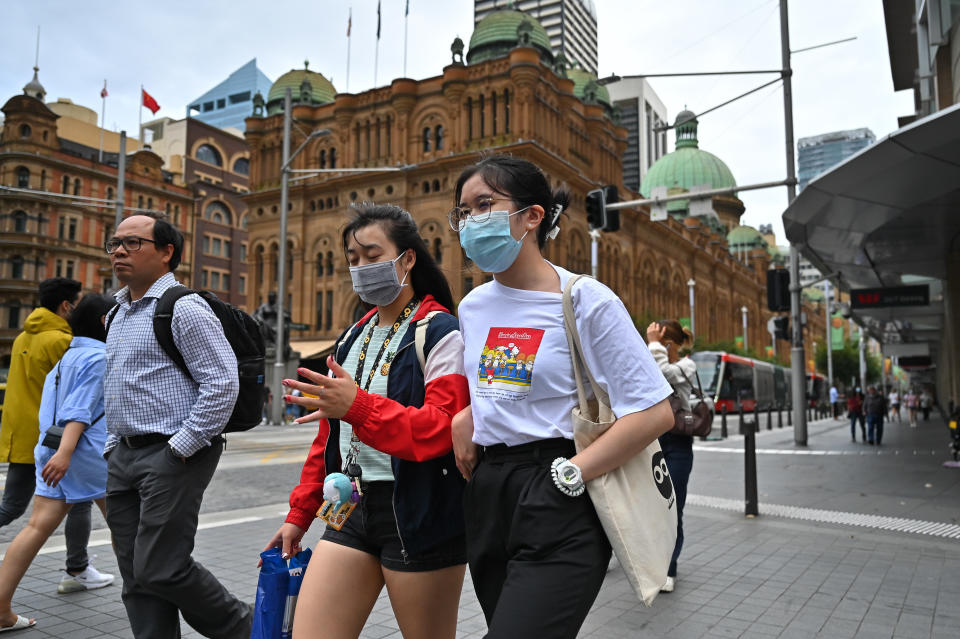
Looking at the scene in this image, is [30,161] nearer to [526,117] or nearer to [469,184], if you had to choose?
[526,117]

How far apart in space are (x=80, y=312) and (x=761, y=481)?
10399mm

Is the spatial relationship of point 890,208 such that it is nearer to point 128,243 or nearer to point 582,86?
point 128,243

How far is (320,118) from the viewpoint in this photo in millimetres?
54625

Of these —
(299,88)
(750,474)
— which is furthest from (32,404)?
(299,88)

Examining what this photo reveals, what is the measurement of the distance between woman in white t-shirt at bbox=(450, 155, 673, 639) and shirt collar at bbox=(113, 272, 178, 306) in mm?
1836

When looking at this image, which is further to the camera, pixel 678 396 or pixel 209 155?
pixel 209 155

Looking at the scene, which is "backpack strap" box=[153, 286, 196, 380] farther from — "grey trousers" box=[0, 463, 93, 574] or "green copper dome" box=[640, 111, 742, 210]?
"green copper dome" box=[640, 111, 742, 210]

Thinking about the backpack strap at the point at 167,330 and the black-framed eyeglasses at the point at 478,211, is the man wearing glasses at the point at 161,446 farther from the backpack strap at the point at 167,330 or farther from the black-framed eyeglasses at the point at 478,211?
the black-framed eyeglasses at the point at 478,211

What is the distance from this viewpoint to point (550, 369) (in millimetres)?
2254

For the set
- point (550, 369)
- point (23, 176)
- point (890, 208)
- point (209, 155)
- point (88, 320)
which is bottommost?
point (550, 369)

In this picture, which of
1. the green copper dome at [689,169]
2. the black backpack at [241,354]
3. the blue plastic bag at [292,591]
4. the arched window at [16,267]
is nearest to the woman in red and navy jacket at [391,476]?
the blue plastic bag at [292,591]

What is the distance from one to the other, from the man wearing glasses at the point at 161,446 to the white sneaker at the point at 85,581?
7.23 feet

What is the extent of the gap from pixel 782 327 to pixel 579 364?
2002cm

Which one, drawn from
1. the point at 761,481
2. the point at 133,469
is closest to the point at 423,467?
the point at 133,469
